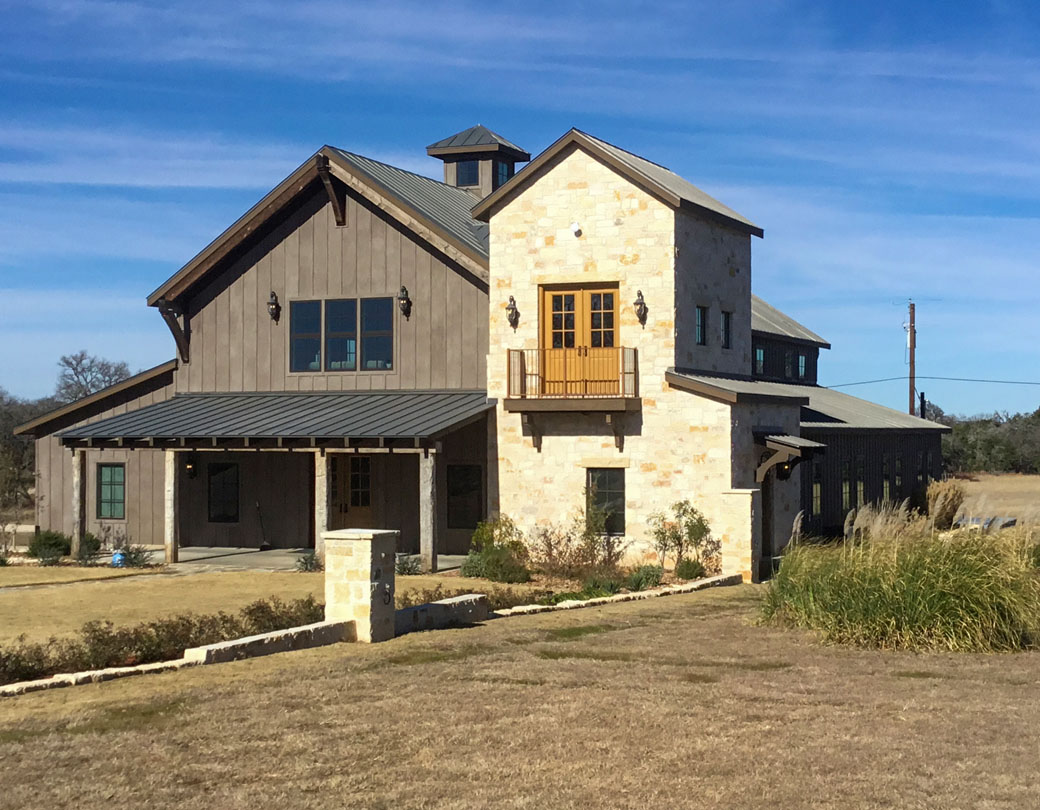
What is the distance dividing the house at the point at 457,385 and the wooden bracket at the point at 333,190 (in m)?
0.05

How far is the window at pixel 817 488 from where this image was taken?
27266mm

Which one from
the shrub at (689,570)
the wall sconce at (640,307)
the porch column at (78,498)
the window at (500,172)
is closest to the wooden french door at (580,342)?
the wall sconce at (640,307)

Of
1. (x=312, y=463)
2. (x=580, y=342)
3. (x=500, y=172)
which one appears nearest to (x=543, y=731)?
(x=580, y=342)

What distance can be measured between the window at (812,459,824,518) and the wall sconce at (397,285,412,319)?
8.83 metres

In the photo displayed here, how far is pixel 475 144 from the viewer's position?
118 ft

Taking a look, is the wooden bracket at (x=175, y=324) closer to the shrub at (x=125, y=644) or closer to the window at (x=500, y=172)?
the window at (x=500, y=172)

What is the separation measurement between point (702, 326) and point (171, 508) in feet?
35.4

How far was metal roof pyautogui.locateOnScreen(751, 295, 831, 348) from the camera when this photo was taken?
33.4 meters

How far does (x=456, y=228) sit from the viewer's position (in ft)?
88.6

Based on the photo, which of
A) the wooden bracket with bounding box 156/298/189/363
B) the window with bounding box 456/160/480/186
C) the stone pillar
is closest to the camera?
the stone pillar

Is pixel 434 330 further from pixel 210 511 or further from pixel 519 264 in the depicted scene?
pixel 210 511

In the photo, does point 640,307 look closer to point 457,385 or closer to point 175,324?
point 457,385

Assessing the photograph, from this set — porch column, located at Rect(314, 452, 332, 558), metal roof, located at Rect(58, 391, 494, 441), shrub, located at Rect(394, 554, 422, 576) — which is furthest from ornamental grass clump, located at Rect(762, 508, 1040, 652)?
porch column, located at Rect(314, 452, 332, 558)

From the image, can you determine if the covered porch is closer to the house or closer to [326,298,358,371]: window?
the house
